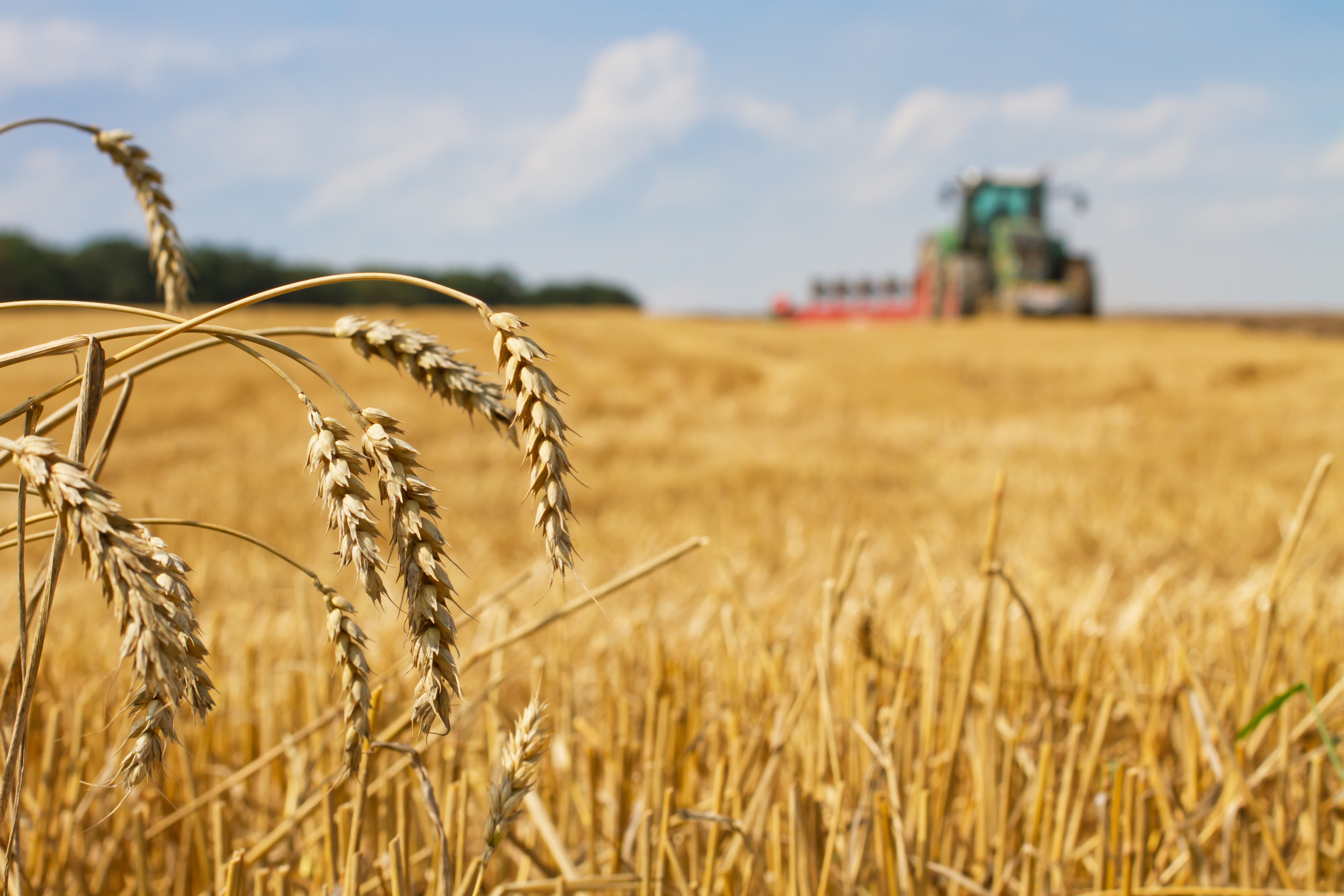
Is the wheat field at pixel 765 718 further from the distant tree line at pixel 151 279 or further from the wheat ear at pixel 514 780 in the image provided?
the distant tree line at pixel 151 279

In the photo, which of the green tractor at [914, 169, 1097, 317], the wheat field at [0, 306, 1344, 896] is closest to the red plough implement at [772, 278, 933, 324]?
the green tractor at [914, 169, 1097, 317]

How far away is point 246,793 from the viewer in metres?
1.18

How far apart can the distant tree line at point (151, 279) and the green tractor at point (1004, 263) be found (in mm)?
9377

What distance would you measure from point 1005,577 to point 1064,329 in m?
11.4

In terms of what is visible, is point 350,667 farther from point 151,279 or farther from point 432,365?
point 151,279

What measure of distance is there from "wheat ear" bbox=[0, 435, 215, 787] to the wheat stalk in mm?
361

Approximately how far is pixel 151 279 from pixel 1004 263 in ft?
60.0

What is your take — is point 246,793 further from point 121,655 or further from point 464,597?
point 464,597

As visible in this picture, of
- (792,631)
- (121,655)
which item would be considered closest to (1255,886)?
(792,631)

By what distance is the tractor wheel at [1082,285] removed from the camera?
15.5 meters

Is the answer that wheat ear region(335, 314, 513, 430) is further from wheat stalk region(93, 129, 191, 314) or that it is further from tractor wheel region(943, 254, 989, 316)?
tractor wheel region(943, 254, 989, 316)

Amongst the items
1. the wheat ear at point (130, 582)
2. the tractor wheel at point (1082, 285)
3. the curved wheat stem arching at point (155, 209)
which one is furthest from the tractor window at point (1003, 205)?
the wheat ear at point (130, 582)

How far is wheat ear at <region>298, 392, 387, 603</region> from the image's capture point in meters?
0.38

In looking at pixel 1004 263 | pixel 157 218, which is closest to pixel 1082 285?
pixel 1004 263
